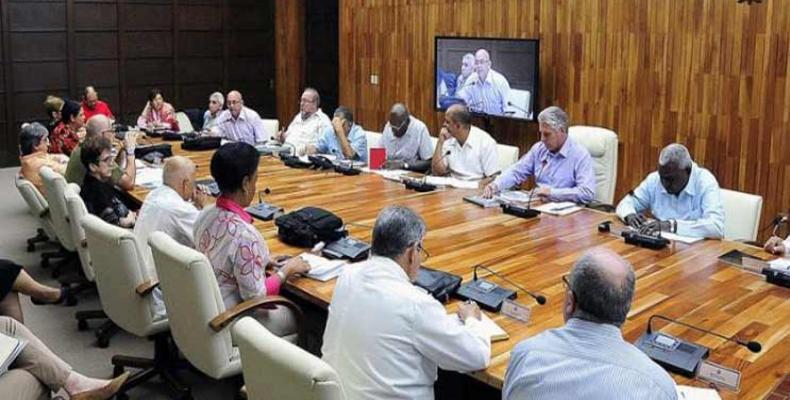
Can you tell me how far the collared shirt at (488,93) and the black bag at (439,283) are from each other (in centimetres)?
459

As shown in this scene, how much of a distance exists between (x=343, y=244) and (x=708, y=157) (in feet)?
11.9

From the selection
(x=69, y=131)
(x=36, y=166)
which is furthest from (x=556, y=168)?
(x=69, y=131)

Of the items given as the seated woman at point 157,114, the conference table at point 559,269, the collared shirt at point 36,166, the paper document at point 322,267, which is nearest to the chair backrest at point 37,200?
the collared shirt at point 36,166

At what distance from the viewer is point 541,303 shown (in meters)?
2.79

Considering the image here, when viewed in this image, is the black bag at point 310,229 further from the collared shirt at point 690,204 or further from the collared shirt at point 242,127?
the collared shirt at point 242,127

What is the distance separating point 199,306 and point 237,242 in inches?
11.7

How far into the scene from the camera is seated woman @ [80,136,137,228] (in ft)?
14.8

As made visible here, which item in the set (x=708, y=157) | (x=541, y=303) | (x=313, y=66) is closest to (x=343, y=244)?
(x=541, y=303)

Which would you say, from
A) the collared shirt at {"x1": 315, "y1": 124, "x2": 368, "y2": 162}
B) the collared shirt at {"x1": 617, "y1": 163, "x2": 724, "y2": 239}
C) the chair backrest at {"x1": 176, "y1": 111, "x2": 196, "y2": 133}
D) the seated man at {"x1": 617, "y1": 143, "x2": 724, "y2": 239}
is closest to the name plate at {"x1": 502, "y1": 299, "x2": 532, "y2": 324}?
the seated man at {"x1": 617, "y1": 143, "x2": 724, "y2": 239}

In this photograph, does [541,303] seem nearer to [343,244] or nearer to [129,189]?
[343,244]

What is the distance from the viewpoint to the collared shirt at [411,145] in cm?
645

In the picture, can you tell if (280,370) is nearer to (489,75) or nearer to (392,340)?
(392,340)

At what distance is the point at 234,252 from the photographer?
303cm

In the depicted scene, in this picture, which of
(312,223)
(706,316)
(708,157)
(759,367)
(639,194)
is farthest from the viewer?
(708,157)
